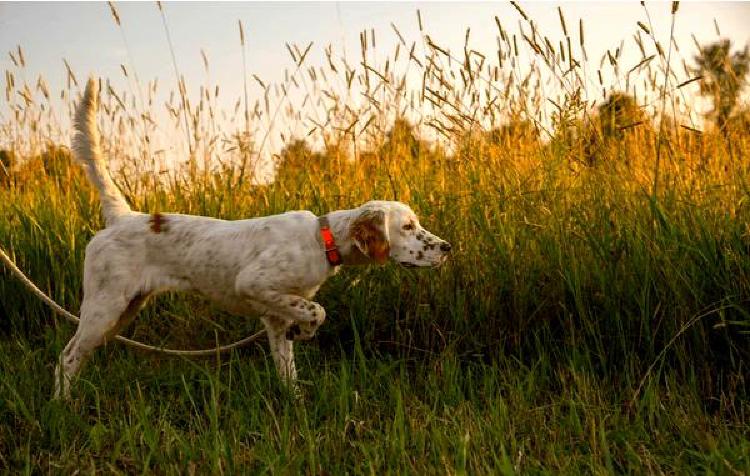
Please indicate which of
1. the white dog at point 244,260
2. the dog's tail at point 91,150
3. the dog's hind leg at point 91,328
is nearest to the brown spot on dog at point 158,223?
the white dog at point 244,260

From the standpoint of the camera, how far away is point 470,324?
3732mm

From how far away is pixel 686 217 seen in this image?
11.6 feet

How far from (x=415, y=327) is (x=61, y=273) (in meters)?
2.45

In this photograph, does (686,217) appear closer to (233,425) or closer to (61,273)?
(233,425)

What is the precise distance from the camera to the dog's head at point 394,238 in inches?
130

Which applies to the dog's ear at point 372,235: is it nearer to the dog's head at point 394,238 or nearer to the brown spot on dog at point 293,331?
the dog's head at point 394,238

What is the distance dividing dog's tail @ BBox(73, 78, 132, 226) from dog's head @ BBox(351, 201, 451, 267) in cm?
137

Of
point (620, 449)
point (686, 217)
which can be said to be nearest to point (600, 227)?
point (686, 217)

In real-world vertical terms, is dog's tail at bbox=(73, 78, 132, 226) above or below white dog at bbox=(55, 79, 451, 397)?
above

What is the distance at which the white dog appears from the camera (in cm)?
336

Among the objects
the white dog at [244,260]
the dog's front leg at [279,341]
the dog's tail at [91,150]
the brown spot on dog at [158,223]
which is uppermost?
the dog's tail at [91,150]

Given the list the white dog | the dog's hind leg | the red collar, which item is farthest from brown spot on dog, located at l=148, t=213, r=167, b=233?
the red collar

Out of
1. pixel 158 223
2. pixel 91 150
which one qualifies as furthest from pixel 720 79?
pixel 91 150

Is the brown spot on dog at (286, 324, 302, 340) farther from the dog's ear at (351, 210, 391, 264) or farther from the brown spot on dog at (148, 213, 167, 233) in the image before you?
the brown spot on dog at (148, 213, 167, 233)
